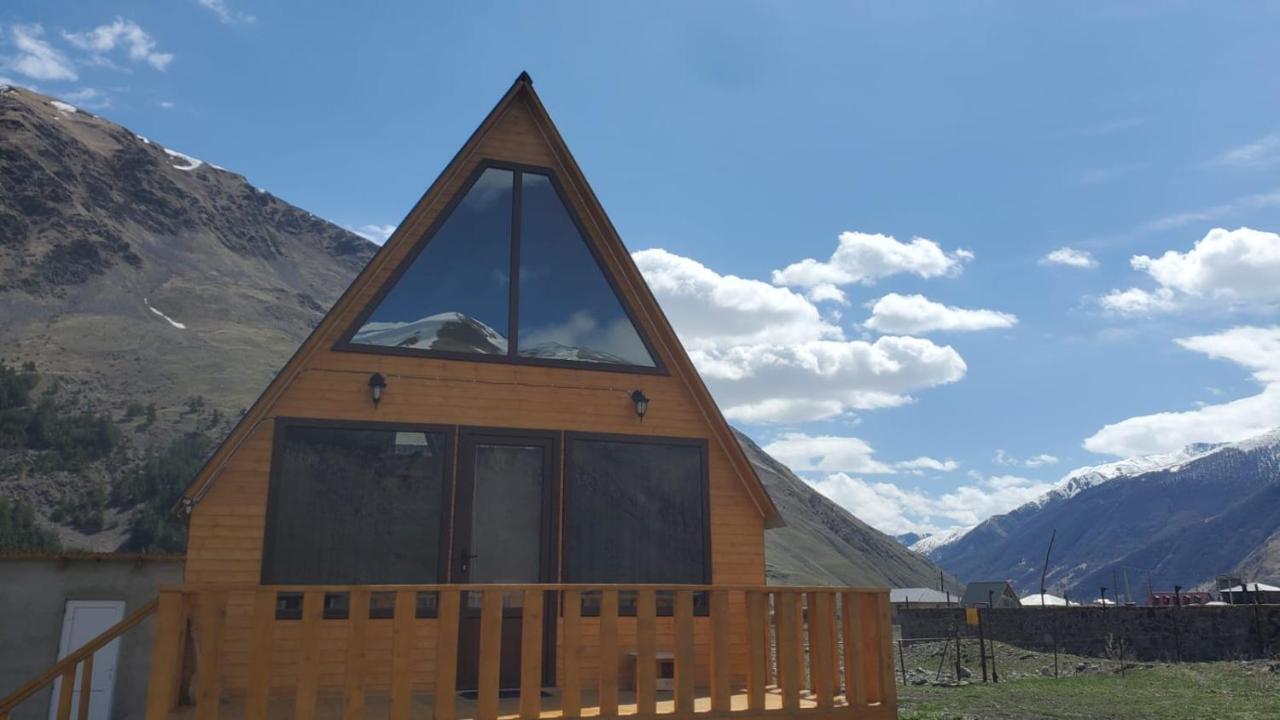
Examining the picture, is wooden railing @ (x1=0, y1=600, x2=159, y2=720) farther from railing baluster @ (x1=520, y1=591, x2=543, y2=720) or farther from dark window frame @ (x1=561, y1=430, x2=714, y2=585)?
dark window frame @ (x1=561, y1=430, x2=714, y2=585)

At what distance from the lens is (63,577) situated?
1427 centimetres

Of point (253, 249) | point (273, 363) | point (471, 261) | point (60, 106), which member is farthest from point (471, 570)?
point (60, 106)

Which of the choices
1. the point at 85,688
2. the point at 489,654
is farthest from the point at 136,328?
the point at 489,654

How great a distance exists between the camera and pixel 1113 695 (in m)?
19.8

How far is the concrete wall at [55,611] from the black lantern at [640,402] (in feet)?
30.0

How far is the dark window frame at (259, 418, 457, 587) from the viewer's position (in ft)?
28.2

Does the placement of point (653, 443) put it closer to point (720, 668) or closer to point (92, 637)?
point (720, 668)

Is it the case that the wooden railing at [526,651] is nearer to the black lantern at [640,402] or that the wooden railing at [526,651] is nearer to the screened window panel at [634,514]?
the screened window panel at [634,514]

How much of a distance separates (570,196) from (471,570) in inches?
Result: 164

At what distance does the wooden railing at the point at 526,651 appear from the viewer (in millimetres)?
6367

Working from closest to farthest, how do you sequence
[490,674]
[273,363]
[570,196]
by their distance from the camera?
[490,674], [570,196], [273,363]

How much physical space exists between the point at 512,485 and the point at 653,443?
1.52 metres

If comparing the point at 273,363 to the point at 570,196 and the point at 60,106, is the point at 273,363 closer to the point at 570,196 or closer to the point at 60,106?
the point at 60,106

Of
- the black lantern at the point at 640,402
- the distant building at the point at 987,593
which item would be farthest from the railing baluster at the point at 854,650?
the distant building at the point at 987,593
